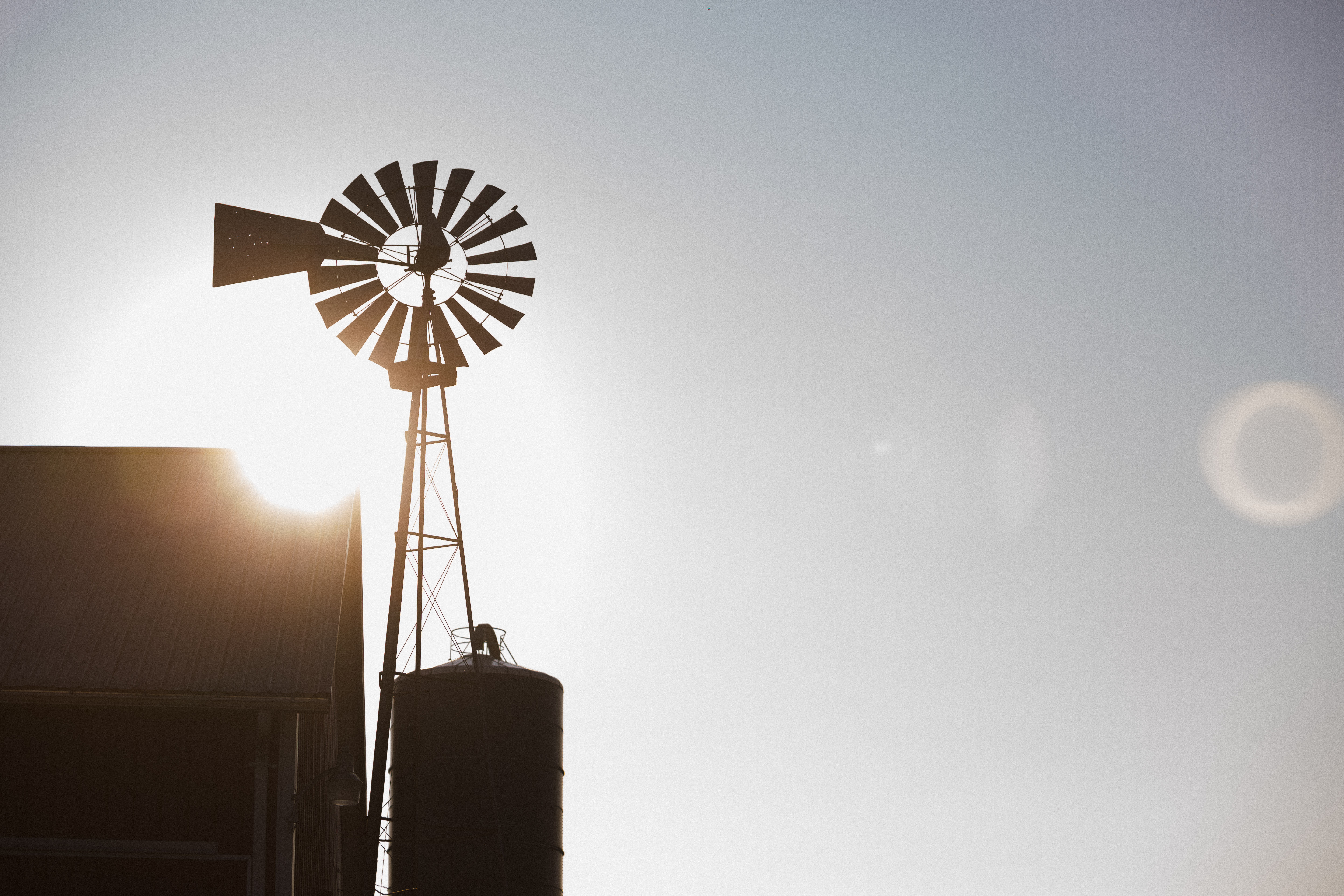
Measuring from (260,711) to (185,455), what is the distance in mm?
5713

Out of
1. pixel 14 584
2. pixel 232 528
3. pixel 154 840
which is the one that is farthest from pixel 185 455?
pixel 154 840

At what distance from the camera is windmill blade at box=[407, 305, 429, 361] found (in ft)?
55.1

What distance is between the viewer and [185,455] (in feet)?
58.6

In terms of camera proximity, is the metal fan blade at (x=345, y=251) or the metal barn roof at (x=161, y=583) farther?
the metal fan blade at (x=345, y=251)

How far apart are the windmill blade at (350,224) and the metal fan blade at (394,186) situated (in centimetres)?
44

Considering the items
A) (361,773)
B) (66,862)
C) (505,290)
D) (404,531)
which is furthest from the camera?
(361,773)

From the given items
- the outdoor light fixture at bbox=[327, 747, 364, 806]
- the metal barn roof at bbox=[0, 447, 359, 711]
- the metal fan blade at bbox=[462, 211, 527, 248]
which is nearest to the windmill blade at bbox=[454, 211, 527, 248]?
the metal fan blade at bbox=[462, 211, 527, 248]

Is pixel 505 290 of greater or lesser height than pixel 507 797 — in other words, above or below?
above

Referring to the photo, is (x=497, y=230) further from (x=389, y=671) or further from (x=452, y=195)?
(x=389, y=671)

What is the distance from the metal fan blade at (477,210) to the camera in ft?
56.1

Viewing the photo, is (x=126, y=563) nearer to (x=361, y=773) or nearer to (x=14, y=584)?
(x=14, y=584)

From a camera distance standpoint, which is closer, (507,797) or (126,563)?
(126,563)

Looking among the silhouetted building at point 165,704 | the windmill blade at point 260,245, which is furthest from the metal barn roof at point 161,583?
the windmill blade at point 260,245

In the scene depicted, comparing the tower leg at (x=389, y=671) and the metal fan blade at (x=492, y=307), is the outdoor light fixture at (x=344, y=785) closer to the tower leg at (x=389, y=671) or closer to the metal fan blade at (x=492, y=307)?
the tower leg at (x=389, y=671)
